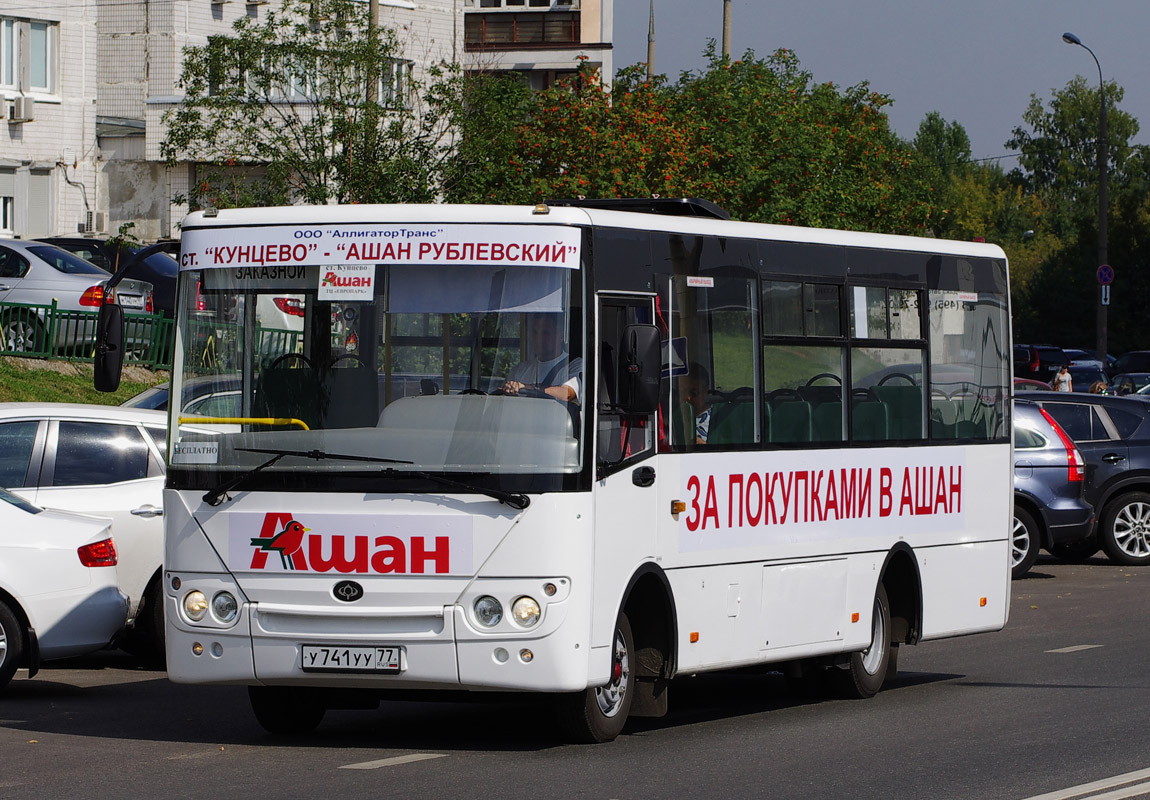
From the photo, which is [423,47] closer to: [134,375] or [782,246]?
[134,375]

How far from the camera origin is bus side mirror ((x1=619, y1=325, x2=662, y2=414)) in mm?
8398

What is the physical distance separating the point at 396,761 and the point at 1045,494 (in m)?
12.0

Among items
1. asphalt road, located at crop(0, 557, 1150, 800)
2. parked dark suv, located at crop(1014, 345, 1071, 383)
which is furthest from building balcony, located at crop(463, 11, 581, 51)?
asphalt road, located at crop(0, 557, 1150, 800)

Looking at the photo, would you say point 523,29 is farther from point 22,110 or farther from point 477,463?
point 477,463

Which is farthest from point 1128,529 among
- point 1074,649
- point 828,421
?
point 828,421

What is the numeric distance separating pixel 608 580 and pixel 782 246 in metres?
2.66

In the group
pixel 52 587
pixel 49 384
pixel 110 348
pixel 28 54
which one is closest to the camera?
pixel 110 348

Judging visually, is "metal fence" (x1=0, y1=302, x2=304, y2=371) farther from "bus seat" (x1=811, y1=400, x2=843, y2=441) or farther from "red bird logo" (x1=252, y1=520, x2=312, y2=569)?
"red bird logo" (x1=252, y1=520, x2=312, y2=569)

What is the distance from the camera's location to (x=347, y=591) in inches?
336

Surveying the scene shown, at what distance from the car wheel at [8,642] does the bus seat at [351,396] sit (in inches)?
123

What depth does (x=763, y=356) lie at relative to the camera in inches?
402

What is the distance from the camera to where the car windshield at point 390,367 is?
27.9 feet

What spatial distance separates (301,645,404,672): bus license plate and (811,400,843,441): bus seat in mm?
3185

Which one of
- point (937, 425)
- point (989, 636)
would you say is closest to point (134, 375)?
point (989, 636)
